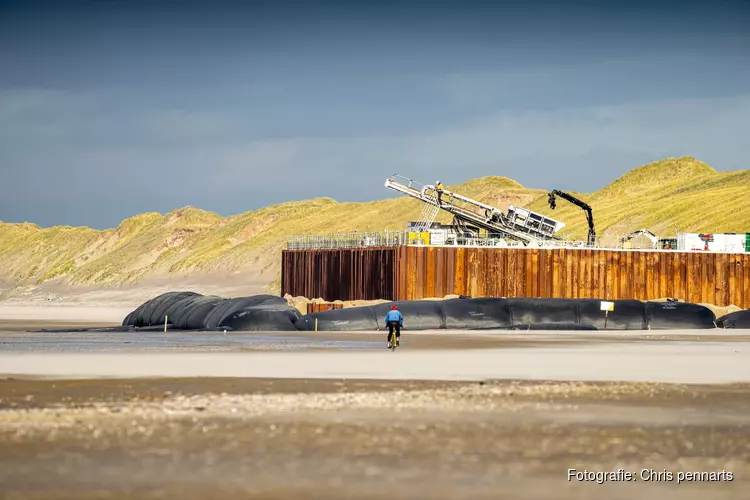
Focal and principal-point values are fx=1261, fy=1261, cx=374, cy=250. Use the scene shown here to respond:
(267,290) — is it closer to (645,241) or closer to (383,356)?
(645,241)

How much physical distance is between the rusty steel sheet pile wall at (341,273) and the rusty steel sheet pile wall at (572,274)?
2.07 m

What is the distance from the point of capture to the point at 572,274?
81375 millimetres

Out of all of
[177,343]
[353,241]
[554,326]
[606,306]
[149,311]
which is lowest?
[177,343]

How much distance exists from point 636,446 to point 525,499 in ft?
14.0

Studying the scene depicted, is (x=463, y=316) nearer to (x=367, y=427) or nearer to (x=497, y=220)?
(x=497, y=220)

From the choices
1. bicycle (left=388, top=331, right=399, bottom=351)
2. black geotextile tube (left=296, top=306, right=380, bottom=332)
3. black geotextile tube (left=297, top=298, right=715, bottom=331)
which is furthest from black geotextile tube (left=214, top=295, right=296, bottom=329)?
bicycle (left=388, top=331, right=399, bottom=351)

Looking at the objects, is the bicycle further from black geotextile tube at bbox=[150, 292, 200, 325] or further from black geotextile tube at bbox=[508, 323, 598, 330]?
black geotextile tube at bbox=[150, 292, 200, 325]

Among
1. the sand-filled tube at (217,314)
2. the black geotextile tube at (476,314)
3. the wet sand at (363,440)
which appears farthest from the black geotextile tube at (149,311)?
the wet sand at (363,440)

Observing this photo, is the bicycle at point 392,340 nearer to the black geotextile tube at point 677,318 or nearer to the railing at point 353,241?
the black geotextile tube at point 677,318

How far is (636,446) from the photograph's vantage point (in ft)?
53.4

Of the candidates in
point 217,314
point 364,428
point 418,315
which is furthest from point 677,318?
point 364,428

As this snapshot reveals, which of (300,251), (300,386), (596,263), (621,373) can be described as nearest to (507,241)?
(596,263)

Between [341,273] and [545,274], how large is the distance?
1488cm

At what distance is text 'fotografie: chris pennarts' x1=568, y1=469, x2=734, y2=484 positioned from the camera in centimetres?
1361
